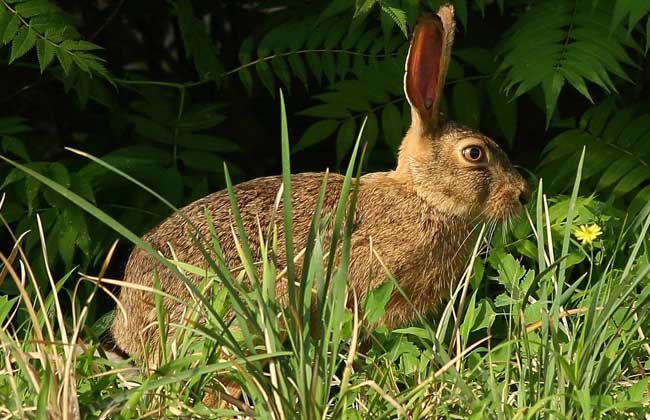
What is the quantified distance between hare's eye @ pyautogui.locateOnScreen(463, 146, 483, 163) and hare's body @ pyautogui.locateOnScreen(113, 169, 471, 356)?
0.25 meters

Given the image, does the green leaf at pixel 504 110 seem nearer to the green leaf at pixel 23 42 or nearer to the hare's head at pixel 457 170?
the hare's head at pixel 457 170

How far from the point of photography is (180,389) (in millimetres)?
3480

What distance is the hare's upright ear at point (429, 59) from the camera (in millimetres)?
4754

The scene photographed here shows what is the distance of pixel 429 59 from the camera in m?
4.85

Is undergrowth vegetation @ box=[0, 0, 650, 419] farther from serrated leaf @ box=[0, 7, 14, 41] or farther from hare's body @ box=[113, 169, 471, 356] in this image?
hare's body @ box=[113, 169, 471, 356]

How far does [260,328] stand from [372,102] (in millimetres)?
2725

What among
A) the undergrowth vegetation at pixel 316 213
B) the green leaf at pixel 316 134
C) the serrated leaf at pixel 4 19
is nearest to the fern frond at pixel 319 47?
the undergrowth vegetation at pixel 316 213

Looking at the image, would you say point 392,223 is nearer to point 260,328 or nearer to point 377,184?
point 377,184

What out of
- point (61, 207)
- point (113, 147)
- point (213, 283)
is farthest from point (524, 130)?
point (213, 283)

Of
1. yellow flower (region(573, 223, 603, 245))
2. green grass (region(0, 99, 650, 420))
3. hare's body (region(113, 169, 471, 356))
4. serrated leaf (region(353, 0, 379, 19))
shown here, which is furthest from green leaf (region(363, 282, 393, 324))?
serrated leaf (region(353, 0, 379, 19))

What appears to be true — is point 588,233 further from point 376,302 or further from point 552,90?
point 376,302

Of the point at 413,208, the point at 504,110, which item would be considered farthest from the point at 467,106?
the point at 413,208

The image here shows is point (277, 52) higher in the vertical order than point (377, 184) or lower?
higher

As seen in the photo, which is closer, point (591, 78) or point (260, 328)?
point (260, 328)
